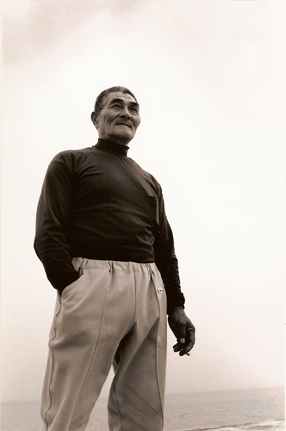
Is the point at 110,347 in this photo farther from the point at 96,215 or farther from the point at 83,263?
the point at 96,215

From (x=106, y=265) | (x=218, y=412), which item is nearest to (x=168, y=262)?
(x=106, y=265)

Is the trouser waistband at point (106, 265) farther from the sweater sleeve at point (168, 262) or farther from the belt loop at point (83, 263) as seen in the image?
the sweater sleeve at point (168, 262)

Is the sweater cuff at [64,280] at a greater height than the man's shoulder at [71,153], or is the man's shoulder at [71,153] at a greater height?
the man's shoulder at [71,153]

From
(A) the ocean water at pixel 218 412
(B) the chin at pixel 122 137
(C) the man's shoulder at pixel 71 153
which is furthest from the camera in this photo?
(A) the ocean water at pixel 218 412

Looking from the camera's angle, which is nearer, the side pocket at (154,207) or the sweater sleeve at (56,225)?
the sweater sleeve at (56,225)

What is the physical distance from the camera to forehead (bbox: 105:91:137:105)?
1724 millimetres

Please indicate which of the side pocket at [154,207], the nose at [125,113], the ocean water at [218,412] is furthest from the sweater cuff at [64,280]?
the ocean water at [218,412]

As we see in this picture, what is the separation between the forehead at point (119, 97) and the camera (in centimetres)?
172

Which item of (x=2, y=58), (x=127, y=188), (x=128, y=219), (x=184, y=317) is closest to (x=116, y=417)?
(x=184, y=317)

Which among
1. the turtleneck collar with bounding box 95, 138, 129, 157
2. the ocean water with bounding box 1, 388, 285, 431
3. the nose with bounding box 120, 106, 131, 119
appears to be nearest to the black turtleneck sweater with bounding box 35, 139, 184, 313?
the turtleneck collar with bounding box 95, 138, 129, 157

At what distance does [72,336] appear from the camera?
1382 millimetres

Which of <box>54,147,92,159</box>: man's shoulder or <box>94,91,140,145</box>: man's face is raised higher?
<box>94,91,140,145</box>: man's face

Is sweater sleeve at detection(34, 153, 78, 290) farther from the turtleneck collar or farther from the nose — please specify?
the nose

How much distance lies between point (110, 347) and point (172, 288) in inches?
15.4
